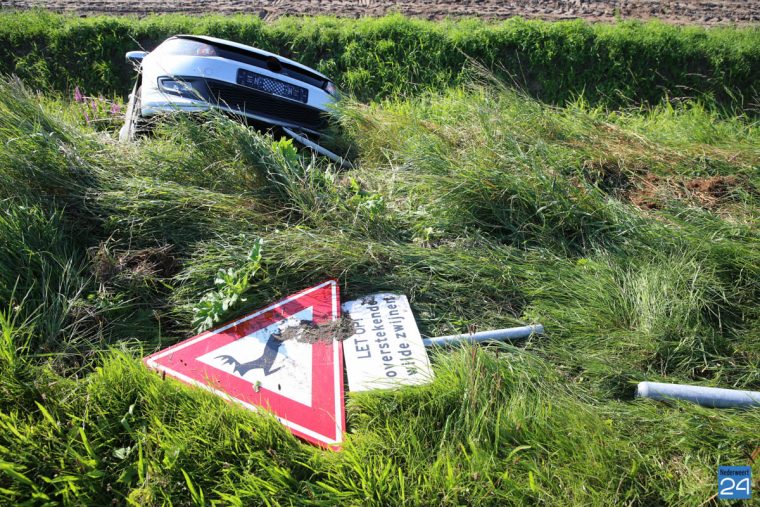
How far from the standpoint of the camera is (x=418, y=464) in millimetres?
2424

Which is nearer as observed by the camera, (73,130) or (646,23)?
(73,130)

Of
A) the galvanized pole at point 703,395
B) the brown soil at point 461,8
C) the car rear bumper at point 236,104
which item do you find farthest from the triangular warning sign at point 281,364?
the brown soil at point 461,8

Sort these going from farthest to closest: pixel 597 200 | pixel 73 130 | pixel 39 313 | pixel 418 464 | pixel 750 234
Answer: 1. pixel 73 130
2. pixel 597 200
3. pixel 750 234
4. pixel 39 313
5. pixel 418 464

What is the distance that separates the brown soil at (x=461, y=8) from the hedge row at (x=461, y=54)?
60cm

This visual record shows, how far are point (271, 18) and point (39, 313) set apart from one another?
739 cm

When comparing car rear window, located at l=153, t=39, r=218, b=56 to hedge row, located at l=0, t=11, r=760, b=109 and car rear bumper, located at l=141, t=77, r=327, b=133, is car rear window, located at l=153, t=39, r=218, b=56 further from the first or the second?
hedge row, located at l=0, t=11, r=760, b=109

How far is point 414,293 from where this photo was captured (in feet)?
11.5

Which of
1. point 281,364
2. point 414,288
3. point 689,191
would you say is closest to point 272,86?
point 414,288

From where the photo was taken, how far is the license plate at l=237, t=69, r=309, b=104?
4.93m

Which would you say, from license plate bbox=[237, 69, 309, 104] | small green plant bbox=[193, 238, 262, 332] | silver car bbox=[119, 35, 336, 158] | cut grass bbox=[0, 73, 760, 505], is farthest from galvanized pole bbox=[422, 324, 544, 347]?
license plate bbox=[237, 69, 309, 104]

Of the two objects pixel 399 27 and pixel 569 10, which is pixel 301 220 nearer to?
pixel 399 27

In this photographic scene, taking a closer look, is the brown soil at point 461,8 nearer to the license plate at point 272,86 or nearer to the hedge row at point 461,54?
the hedge row at point 461,54

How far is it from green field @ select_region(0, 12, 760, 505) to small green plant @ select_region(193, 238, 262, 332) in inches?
1.0

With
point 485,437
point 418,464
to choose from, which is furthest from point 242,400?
point 485,437
